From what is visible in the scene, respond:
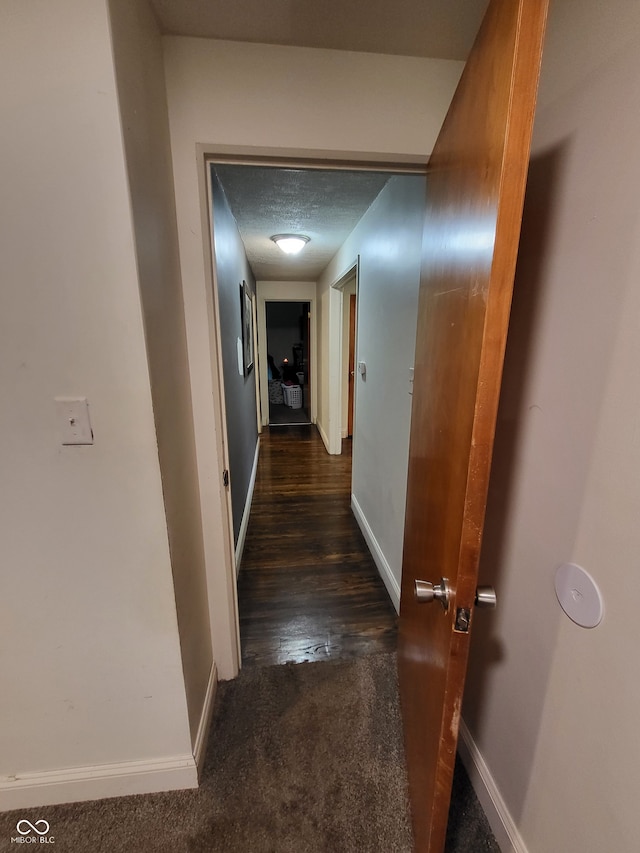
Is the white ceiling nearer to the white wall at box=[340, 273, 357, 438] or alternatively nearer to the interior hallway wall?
the interior hallway wall

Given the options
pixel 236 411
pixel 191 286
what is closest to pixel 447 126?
pixel 191 286

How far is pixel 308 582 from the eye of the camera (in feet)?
7.02

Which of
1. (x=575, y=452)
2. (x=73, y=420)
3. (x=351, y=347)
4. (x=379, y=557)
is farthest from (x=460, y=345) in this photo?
(x=351, y=347)

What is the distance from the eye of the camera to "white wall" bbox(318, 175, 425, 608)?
1.63m

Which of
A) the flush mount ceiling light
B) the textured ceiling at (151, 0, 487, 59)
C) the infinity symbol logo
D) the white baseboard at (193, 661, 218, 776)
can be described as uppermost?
the flush mount ceiling light

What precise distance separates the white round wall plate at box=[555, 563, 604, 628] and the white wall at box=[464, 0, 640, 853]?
2cm

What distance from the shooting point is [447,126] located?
2.89 feet

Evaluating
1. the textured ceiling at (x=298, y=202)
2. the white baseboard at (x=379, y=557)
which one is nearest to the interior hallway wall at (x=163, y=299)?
the textured ceiling at (x=298, y=202)

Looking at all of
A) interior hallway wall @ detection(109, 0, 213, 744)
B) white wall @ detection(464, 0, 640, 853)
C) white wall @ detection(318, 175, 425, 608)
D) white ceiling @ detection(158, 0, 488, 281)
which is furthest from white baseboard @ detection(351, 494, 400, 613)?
white ceiling @ detection(158, 0, 488, 281)

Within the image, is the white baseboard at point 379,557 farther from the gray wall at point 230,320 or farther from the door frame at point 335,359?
the door frame at point 335,359

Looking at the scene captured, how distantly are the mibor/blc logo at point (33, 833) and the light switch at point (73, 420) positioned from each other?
118cm

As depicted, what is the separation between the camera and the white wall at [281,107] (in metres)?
1.04

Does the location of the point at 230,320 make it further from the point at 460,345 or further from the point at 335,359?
the point at 460,345

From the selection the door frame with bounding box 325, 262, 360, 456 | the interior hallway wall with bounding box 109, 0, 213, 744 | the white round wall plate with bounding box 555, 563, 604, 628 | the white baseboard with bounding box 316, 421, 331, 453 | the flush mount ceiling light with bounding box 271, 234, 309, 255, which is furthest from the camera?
the white baseboard with bounding box 316, 421, 331, 453
